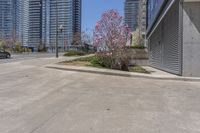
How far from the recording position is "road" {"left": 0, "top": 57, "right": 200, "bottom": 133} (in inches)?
284

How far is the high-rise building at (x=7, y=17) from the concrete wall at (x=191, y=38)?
303ft

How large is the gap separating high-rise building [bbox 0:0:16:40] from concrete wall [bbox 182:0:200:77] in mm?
92423

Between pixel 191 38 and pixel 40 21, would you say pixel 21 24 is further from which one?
pixel 191 38

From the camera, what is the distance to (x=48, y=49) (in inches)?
3944

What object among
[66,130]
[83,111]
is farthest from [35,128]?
[83,111]

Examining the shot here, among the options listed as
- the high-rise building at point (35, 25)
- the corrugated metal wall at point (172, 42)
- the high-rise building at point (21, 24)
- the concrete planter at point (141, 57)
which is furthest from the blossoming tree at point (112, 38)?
the high-rise building at point (21, 24)

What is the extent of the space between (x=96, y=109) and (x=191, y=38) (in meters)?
11.3

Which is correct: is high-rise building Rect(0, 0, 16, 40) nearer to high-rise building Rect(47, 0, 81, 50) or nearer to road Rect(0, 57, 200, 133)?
high-rise building Rect(47, 0, 81, 50)

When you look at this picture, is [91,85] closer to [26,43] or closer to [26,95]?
[26,95]

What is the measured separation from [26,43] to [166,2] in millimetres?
91777

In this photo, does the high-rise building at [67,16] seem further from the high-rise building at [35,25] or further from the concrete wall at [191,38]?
the concrete wall at [191,38]

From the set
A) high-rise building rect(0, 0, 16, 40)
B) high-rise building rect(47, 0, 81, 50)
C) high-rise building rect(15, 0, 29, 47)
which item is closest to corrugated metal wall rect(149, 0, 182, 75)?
high-rise building rect(47, 0, 81, 50)

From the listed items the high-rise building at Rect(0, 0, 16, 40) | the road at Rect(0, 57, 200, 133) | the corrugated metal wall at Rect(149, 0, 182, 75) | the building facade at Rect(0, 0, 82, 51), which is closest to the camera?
the road at Rect(0, 57, 200, 133)

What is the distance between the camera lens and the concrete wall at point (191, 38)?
18.7 metres
